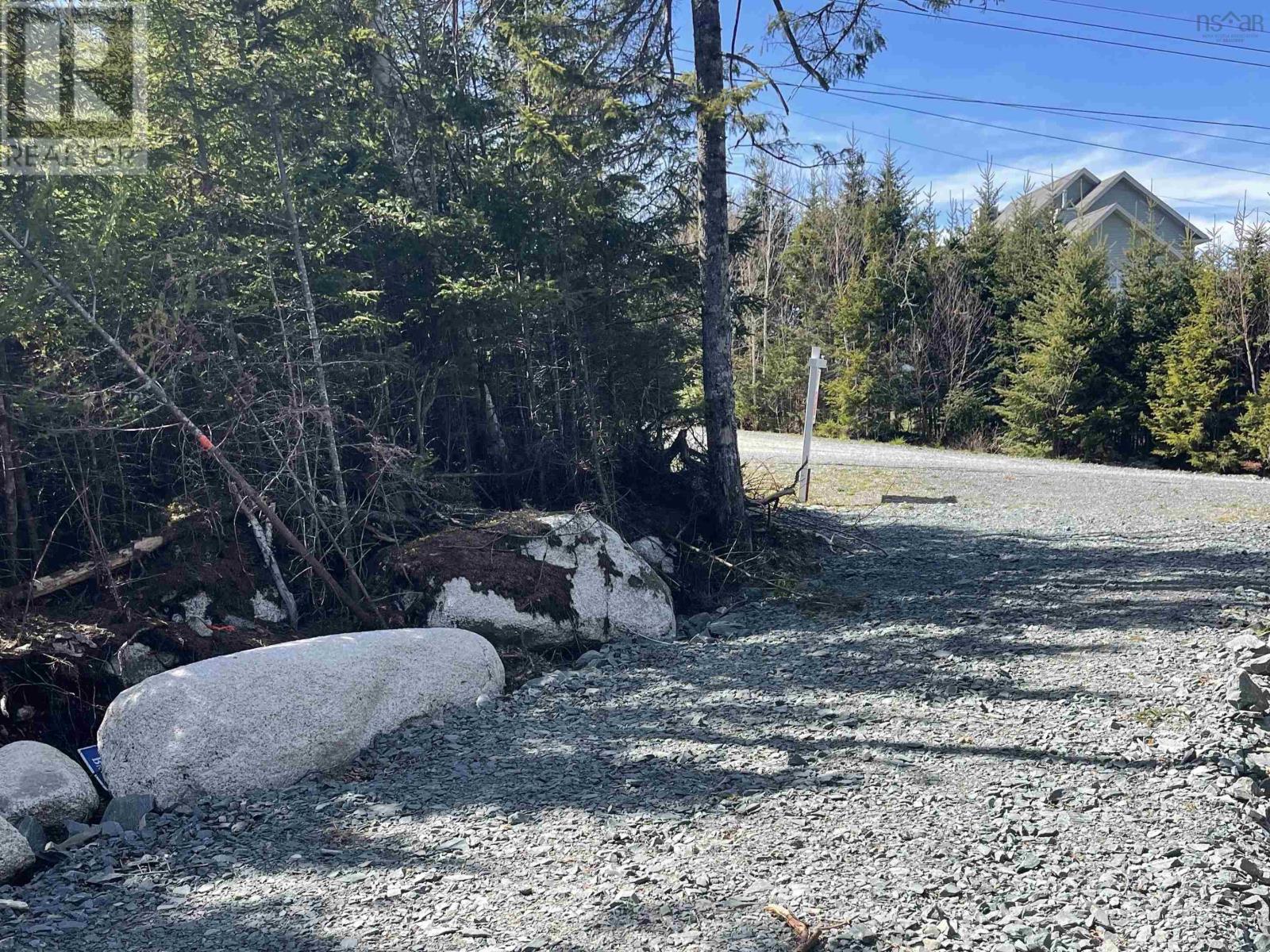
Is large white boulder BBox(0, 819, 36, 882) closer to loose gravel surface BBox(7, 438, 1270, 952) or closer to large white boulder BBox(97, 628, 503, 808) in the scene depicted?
loose gravel surface BBox(7, 438, 1270, 952)

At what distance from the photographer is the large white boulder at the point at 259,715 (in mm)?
4137

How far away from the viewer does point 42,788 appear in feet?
13.2

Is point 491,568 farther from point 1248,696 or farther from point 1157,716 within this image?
point 1248,696

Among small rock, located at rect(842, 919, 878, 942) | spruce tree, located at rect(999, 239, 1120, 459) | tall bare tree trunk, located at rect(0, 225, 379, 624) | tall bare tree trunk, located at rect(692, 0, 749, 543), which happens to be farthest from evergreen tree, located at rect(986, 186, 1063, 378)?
small rock, located at rect(842, 919, 878, 942)

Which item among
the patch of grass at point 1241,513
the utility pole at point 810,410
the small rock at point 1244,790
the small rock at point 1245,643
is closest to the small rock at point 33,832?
the small rock at point 1244,790

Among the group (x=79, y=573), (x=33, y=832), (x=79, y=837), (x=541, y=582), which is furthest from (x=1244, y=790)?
(x=79, y=573)

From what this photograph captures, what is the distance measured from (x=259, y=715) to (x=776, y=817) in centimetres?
239

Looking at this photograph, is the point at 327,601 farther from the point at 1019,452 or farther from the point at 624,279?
the point at 1019,452

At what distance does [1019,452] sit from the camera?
55.8 feet

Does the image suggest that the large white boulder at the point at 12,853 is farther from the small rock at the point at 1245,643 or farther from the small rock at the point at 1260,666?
the small rock at the point at 1245,643

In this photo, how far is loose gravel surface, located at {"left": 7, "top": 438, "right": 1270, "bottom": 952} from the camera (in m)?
2.92

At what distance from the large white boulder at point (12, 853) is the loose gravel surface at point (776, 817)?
0.14m

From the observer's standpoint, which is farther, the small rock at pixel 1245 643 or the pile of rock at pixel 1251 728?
the small rock at pixel 1245 643

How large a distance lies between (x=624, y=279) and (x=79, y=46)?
4.01 m
